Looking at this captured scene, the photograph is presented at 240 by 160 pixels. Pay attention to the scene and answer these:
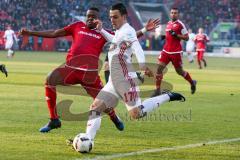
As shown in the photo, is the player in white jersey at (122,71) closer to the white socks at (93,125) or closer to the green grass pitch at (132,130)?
the white socks at (93,125)

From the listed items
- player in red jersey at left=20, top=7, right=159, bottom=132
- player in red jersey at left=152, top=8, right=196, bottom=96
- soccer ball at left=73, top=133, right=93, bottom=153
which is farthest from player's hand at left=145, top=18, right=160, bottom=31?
player in red jersey at left=152, top=8, right=196, bottom=96

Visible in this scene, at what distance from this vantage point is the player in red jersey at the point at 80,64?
12321 mm

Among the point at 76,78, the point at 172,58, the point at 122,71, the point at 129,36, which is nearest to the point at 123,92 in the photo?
the point at 122,71

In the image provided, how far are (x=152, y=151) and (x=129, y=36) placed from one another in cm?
177

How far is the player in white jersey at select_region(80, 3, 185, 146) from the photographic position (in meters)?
10.7

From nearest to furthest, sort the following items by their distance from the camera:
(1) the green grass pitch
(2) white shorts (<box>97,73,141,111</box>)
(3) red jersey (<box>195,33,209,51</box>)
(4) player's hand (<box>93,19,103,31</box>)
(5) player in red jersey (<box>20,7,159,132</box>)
Result: (1) the green grass pitch < (2) white shorts (<box>97,73,141,111</box>) < (4) player's hand (<box>93,19,103,31</box>) < (5) player in red jersey (<box>20,7,159,132</box>) < (3) red jersey (<box>195,33,209,51</box>)

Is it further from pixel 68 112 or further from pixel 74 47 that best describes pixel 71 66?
pixel 68 112

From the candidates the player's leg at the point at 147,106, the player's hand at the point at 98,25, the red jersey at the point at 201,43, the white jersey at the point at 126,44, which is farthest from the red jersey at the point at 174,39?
the red jersey at the point at 201,43

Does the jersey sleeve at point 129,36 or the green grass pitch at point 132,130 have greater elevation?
the jersey sleeve at point 129,36

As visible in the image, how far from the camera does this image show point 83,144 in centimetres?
1012

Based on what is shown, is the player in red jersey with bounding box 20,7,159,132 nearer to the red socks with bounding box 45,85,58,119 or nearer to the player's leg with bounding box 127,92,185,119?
the red socks with bounding box 45,85,58,119

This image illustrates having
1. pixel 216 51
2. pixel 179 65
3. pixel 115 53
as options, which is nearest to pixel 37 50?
pixel 216 51

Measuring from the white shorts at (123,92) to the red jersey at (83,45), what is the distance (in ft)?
5.35

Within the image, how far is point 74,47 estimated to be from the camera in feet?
41.4
